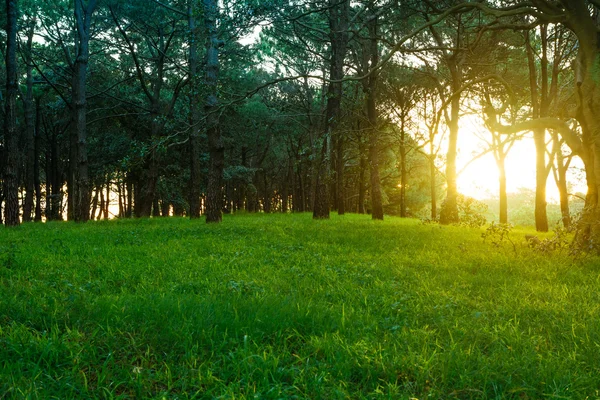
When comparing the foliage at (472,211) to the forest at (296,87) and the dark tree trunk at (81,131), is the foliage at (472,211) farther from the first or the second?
the dark tree trunk at (81,131)

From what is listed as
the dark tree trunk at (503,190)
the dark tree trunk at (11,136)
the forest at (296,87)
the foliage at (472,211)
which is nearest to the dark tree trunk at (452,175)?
the forest at (296,87)

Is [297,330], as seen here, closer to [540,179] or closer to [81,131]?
[540,179]

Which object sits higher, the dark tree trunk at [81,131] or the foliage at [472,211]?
the dark tree trunk at [81,131]

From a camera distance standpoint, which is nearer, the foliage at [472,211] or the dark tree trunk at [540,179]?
the foliage at [472,211]

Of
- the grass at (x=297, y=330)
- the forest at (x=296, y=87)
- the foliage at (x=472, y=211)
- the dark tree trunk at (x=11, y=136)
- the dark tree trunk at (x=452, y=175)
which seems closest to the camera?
the grass at (x=297, y=330)

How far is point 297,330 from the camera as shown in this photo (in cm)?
408

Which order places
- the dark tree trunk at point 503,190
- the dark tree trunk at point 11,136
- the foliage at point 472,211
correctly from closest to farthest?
the foliage at point 472,211
the dark tree trunk at point 11,136
the dark tree trunk at point 503,190

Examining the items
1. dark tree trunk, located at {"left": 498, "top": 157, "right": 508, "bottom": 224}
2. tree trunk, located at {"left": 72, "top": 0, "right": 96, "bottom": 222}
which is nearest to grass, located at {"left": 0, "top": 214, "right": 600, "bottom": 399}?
tree trunk, located at {"left": 72, "top": 0, "right": 96, "bottom": 222}

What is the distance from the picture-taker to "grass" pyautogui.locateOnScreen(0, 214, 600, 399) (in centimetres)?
298

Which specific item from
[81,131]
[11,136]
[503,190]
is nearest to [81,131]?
[81,131]

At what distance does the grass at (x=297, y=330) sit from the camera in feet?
9.79

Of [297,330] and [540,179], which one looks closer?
[297,330]

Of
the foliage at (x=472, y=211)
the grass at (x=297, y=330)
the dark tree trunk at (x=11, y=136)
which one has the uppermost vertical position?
the dark tree trunk at (x=11, y=136)

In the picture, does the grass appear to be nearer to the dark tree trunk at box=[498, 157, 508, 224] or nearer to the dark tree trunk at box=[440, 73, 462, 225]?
the dark tree trunk at box=[440, 73, 462, 225]
